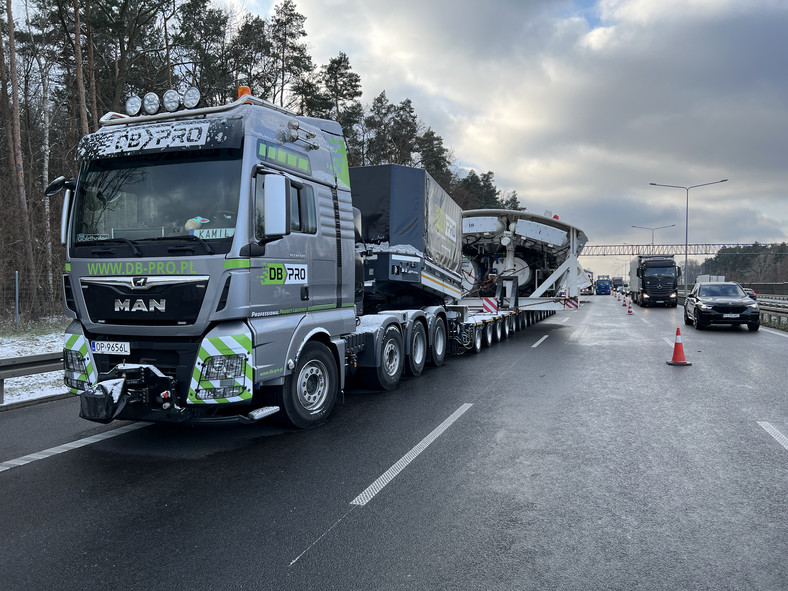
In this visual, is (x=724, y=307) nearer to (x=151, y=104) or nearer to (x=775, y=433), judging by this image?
(x=775, y=433)

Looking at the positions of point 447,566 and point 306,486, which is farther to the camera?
point 306,486

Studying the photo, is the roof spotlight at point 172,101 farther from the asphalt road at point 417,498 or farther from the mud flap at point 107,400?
the asphalt road at point 417,498

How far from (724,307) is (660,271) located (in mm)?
19471

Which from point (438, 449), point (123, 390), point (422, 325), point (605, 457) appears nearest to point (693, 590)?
point (605, 457)

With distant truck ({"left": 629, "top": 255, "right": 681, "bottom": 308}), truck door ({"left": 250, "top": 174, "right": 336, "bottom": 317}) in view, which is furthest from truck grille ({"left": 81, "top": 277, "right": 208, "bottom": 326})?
distant truck ({"left": 629, "top": 255, "right": 681, "bottom": 308})

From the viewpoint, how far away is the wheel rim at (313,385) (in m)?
6.04

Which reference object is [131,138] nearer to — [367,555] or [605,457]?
[367,555]

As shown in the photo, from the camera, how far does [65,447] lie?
556cm

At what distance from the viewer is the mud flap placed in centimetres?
489

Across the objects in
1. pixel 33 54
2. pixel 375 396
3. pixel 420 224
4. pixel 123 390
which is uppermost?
pixel 33 54

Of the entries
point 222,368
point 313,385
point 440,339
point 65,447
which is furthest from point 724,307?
point 65,447

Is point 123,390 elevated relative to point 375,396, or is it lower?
elevated

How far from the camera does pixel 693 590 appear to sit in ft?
9.62

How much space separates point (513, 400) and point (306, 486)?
3944 millimetres
